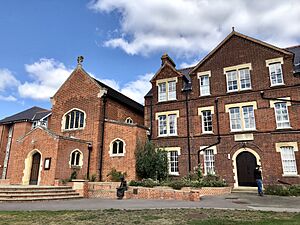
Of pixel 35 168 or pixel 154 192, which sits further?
pixel 35 168

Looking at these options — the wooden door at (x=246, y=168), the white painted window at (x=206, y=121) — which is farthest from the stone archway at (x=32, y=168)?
the wooden door at (x=246, y=168)

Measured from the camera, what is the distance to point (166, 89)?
78.5 ft

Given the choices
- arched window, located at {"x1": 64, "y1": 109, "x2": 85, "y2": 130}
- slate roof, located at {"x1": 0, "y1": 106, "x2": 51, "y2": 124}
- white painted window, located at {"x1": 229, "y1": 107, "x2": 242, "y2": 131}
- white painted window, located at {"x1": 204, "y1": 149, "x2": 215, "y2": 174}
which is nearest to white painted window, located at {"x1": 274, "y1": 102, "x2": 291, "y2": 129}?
white painted window, located at {"x1": 229, "y1": 107, "x2": 242, "y2": 131}

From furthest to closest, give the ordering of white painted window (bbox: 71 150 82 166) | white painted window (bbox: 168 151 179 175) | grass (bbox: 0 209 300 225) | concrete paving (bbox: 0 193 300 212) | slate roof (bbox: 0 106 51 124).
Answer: slate roof (bbox: 0 106 51 124) < white painted window (bbox: 168 151 179 175) < white painted window (bbox: 71 150 82 166) < concrete paving (bbox: 0 193 300 212) < grass (bbox: 0 209 300 225)

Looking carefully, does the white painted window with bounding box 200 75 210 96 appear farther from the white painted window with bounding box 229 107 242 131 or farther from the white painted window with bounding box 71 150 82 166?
the white painted window with bounding box 71 150 82 166

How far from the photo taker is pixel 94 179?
20.7 meters

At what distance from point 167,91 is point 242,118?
24.3ft

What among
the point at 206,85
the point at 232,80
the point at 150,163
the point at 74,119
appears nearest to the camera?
the point at 150,163

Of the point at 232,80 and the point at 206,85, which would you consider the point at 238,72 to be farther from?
the point at 206,85

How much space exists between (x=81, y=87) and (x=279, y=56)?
17.9 m

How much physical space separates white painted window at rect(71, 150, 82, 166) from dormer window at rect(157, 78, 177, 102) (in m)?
9.01

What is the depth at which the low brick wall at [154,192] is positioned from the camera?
1411 centimetres

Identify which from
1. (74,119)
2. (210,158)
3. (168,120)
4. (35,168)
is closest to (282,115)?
(210,158)

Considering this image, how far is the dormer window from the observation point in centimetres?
2358
